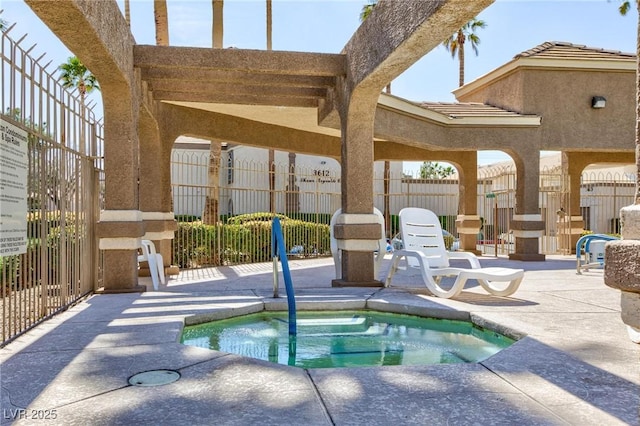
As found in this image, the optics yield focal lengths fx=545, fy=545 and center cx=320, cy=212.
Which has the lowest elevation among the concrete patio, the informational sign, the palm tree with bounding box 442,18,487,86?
the concrete patio

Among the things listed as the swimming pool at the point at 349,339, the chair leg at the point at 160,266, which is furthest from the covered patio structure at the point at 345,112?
the swimming pool at the point at 349,339

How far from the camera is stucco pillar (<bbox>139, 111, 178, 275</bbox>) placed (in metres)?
10.2

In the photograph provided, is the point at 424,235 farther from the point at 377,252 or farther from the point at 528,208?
the point at 528,208

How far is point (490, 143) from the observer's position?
44.8 feet

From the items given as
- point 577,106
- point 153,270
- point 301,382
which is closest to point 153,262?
point 153,270

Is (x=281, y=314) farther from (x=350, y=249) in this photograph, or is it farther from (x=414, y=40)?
(x=414, y=40)

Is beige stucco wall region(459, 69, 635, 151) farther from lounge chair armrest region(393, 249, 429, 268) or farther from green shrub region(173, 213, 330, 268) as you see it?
lounge chair armrest region(393, 249, 429, 268)

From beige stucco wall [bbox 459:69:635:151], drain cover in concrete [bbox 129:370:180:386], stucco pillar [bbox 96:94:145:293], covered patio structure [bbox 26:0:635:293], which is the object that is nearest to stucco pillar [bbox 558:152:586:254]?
covered patio structure [bbox 26:0:635:293]

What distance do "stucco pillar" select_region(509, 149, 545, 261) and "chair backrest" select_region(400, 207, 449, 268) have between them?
232 inches

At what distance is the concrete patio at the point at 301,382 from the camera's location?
2.85 metres

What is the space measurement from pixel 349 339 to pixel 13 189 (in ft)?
10.7

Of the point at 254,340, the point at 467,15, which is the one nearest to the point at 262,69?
the point at 467,15

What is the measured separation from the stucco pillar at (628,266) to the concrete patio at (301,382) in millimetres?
1032

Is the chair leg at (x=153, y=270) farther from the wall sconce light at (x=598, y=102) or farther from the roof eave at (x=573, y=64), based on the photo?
the wall sconce light at (x=598, y=102)
